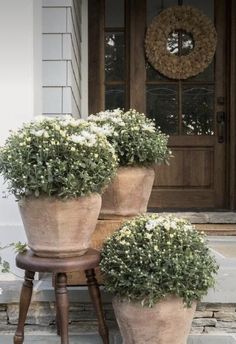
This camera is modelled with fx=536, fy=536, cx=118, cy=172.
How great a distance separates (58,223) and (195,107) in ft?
7.99

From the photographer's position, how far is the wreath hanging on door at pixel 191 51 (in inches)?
167

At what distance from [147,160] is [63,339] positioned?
3.02 ft

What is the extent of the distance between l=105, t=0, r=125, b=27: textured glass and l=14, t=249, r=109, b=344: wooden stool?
2507 millimetres

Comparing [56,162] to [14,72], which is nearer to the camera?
[56,162]

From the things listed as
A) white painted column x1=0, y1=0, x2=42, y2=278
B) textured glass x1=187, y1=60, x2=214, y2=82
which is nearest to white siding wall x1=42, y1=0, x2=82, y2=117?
white painted column x1=0, y1=0, x2=42, y2=278

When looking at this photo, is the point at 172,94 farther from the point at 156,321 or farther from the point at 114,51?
the point at 156,321

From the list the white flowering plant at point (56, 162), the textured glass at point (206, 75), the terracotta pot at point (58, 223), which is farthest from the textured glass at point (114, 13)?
the terracotta pot at point (58, 223)

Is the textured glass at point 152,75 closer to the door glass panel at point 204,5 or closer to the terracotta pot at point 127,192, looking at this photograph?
the door glass panel at point 204,5

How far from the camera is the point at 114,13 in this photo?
14.2 feet

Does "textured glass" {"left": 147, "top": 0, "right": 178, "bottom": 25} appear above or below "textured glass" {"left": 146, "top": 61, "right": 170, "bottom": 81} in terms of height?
above

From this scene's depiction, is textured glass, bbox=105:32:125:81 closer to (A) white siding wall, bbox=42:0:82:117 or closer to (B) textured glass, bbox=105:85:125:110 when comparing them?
(B) textured glass, bbox=105:85:125:110

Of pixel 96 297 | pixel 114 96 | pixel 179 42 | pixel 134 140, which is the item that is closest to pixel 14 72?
pixel 134 140

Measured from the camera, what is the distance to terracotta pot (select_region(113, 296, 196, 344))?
2119 mm

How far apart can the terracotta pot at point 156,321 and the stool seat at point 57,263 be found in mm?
191
